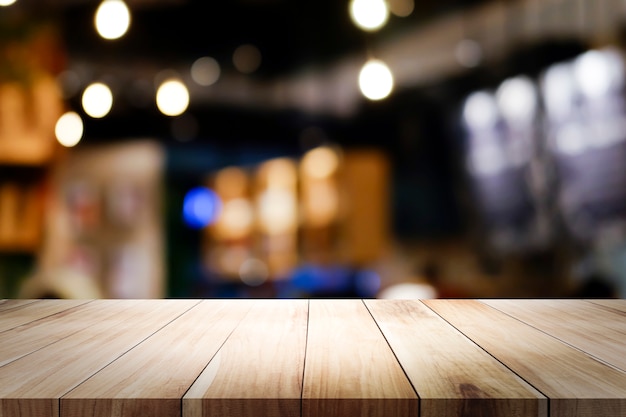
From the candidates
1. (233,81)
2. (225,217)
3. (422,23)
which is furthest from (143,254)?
(422,23)

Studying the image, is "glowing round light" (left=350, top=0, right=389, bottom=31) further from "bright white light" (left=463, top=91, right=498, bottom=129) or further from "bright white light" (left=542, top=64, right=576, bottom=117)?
"bright white light" (left=542, top=64, right=576, bottom=117)

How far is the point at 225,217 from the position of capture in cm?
417

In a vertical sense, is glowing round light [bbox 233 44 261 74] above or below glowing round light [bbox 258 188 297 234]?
above

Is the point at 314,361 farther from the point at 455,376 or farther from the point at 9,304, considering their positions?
the point at 9,304

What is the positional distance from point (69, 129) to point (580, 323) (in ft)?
11.4

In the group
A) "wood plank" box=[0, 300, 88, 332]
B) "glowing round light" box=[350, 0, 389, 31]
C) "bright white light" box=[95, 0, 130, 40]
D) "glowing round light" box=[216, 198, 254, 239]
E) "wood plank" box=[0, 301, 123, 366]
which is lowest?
"wood plank" box=[0, 300, 88, 332]

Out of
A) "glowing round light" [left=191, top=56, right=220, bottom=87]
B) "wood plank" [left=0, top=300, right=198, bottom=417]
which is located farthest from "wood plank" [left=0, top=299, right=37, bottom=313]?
"glowing round light" [left=191, top=56, right=220, bottom=87]

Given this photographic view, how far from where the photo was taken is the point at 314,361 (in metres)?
1.03

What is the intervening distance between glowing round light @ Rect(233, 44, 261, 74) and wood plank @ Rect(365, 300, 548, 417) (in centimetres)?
299

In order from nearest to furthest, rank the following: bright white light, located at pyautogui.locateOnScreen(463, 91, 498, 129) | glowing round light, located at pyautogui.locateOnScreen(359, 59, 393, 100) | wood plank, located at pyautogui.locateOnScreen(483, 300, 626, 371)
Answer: wood plank, located at pyautogui.locateOnScreen(483, 300, 626, 371)
glowing round light, located at pyautogui.locateOnScreen(359, 59, 393, 100)
bright white light, located at pyautogui.locateOnScreen(463, 91, 498, 129)

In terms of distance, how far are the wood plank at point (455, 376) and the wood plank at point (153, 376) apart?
13.2 inches

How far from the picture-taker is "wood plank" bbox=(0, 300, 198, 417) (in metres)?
0.85

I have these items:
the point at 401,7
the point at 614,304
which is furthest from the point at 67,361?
the point at 401,7

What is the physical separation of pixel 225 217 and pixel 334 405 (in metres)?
3.40
